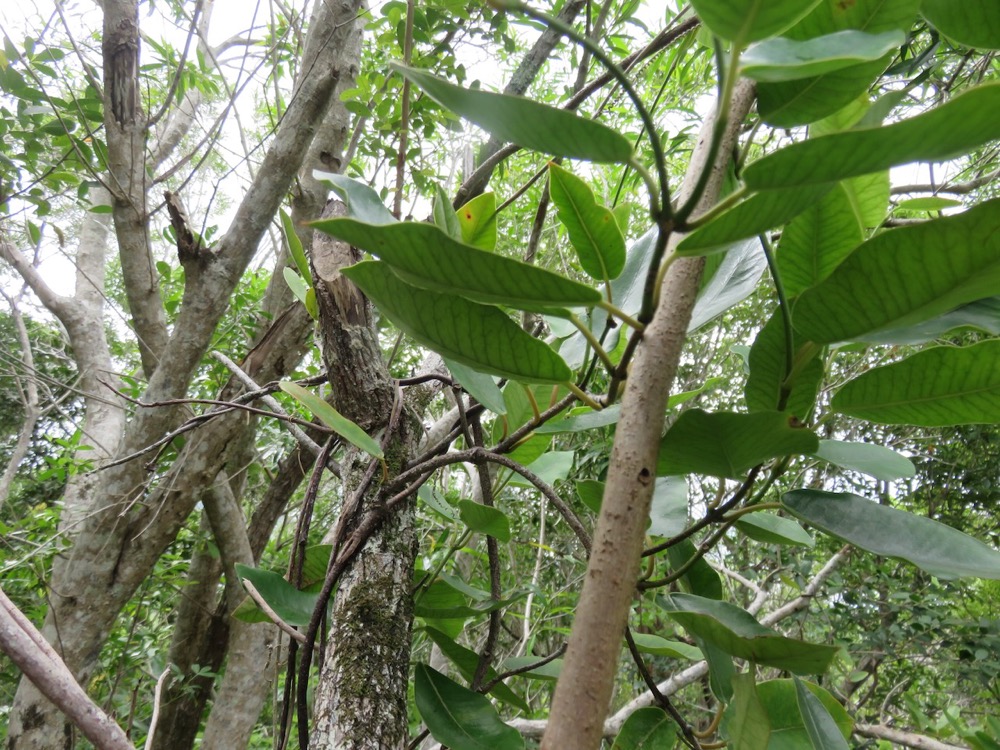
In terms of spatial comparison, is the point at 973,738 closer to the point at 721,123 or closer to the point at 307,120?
the point at 721,123

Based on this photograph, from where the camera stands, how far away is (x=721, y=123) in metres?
0.20

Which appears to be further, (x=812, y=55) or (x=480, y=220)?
(x=480, y=220)

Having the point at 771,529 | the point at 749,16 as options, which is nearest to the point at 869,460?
the point at 771,529

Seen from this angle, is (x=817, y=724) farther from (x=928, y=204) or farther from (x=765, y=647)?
(x=928, y=204)

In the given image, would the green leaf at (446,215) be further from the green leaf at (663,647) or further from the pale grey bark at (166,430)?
the pale grey bark at (166,430)

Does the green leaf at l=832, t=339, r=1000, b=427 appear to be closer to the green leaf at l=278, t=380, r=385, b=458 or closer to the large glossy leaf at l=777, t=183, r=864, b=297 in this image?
the large glossy leaf at l=777, t=183, r=864, b=297

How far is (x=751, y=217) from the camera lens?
8.5 inches

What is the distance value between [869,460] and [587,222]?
0.72 ft

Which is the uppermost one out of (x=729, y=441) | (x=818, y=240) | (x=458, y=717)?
(x=818, y=240)

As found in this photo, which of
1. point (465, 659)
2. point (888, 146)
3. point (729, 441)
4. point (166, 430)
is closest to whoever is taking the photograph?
point (888, 146)

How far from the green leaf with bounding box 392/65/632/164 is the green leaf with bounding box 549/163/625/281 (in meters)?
0.09

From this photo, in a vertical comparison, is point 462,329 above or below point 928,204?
below

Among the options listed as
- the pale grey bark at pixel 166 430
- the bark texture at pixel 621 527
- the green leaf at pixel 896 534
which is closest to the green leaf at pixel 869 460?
the green leaf at pixel 896 534

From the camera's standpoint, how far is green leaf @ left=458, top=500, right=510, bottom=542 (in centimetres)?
44
